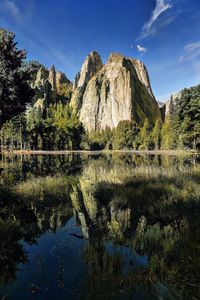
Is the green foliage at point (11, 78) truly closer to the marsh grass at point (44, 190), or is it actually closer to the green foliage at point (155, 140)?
the marsh grass at point (44, 190)

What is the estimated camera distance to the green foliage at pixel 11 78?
23.1 metres

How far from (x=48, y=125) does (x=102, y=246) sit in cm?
9508

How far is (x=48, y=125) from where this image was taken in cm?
9912

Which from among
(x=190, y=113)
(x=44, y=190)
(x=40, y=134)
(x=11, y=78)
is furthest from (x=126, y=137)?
(x=44, y=190)

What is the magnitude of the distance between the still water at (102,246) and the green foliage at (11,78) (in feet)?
43.1

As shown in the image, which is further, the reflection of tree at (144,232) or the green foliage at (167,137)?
the green foliage at (167,137)

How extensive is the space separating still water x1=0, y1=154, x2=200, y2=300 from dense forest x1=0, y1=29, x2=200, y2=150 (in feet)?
37.4

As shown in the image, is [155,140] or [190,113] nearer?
[190,113]

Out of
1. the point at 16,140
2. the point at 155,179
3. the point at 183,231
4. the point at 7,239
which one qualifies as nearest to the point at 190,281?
the point at 183,231

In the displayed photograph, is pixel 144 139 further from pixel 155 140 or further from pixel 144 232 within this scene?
pixel 144 232

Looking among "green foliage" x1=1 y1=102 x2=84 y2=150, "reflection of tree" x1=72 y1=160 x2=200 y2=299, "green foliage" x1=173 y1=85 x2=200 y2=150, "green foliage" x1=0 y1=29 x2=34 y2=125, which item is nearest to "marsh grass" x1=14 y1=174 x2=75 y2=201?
"reflection of tree" x1=72 y1=160 x2=200 y2=299

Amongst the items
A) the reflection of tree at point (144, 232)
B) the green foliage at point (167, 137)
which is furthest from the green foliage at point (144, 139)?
the reflection of tree at point (144, 232)

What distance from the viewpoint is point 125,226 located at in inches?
352

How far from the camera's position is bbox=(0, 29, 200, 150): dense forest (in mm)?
23641
